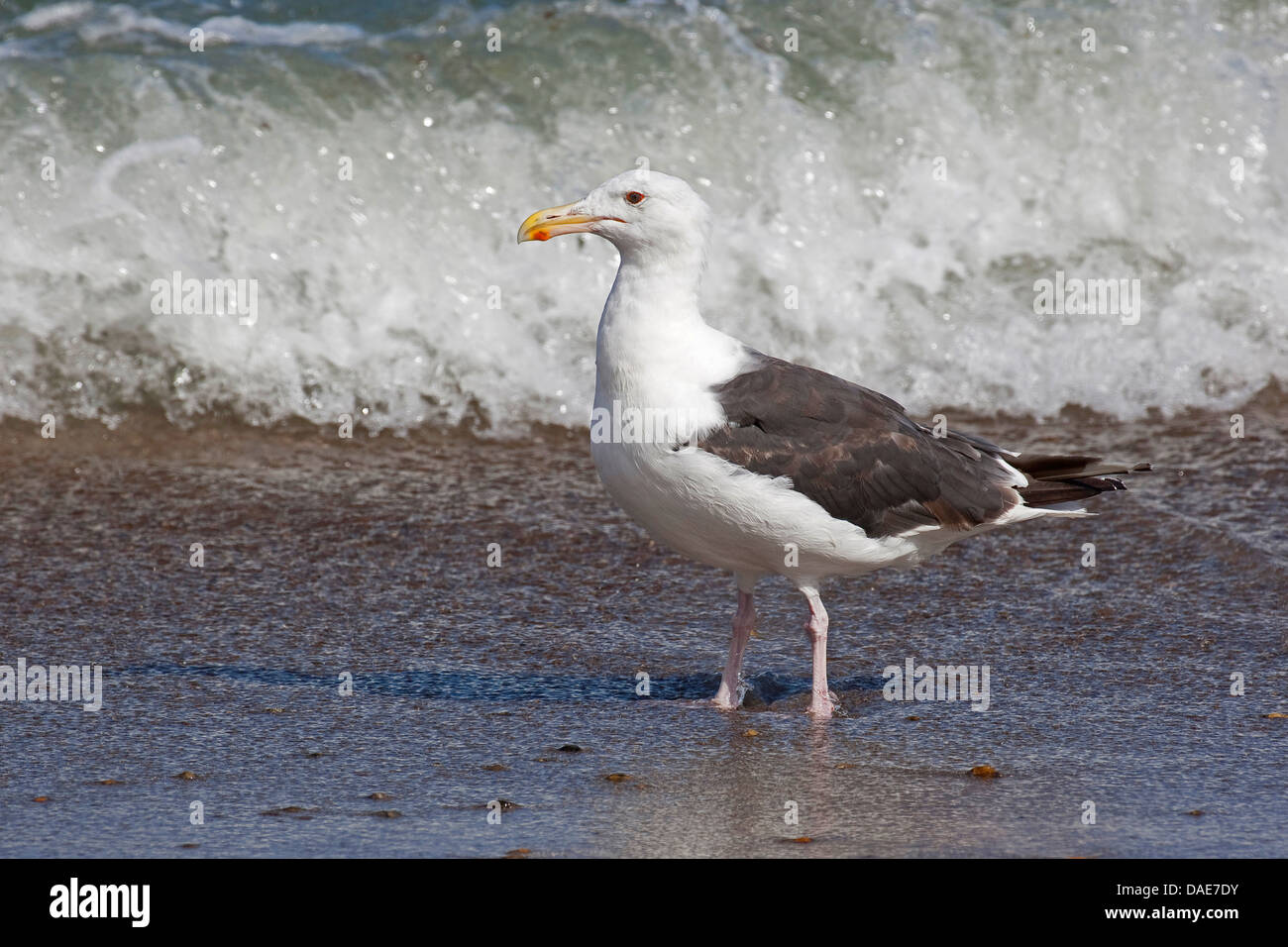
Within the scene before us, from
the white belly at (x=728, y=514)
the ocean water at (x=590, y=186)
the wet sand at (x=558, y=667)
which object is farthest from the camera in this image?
the ocean water at (x=590, y=186)

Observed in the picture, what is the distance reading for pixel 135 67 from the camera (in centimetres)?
925

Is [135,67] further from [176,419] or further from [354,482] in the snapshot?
[354,482]

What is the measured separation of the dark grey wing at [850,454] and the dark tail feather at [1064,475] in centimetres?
11

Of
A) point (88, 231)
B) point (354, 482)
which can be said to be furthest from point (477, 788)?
point (88, 231)

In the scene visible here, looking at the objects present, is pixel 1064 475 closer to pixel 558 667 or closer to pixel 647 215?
pixel 647 215

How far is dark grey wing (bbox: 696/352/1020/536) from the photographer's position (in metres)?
4.90

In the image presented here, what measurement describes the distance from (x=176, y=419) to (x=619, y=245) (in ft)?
11.7

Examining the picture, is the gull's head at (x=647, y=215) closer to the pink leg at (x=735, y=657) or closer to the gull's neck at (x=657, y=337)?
the gull's neck at (x=657, y=337)

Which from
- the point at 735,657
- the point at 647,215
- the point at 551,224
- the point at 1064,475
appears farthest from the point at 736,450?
the point at 1064,475

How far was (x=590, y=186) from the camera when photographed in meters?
9.34

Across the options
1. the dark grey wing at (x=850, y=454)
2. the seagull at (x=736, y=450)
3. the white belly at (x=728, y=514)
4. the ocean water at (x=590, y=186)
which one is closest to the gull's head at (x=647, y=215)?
the seagull at (x=736, y=450)

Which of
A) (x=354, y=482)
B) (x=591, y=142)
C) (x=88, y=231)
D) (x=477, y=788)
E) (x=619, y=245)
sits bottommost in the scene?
(x=477, y=788)

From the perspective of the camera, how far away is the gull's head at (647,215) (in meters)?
5.04

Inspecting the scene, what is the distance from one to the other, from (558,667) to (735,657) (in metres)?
0.62
